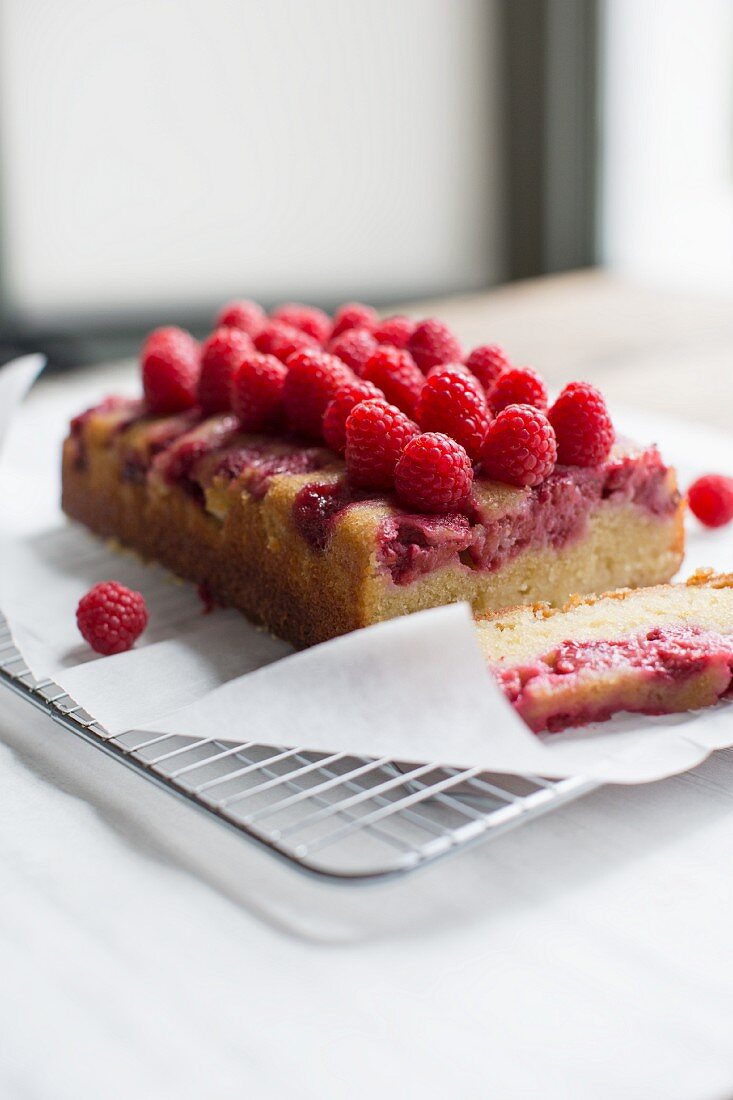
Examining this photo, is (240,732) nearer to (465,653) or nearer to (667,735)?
(465,653)

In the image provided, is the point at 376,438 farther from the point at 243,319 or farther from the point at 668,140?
the point at 668,140

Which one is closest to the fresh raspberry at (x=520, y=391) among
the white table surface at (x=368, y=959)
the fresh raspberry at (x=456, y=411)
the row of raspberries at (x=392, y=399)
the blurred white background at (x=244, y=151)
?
the row of raspberries at (x=392, y=399)

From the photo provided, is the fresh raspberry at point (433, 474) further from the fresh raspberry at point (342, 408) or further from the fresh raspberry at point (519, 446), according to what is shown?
the fresh raspberry at point (342, 408)

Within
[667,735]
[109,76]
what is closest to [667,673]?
[667,735]

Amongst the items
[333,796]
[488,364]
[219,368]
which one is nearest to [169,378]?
[219,368]

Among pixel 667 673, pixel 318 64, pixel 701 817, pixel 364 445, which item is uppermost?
pixel 318 64

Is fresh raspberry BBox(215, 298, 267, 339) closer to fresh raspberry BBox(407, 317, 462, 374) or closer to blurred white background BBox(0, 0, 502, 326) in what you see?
fresh raspberry BBox(407, 317, 462, 374)
